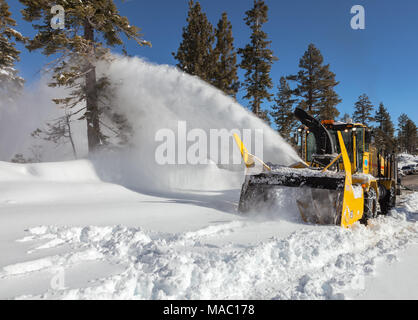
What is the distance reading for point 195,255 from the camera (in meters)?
2.99

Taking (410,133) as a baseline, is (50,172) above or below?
below

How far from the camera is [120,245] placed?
3.30 metres

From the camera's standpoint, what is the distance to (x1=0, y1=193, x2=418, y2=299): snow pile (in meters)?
2.37

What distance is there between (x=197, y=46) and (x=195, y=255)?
1829 centimetres

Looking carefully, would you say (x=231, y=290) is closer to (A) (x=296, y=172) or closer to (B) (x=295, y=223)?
(B) (x=295, y=223)

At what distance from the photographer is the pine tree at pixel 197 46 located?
18.6m

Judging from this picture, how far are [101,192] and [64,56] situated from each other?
6807mm

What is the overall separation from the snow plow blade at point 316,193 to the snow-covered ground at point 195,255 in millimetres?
279

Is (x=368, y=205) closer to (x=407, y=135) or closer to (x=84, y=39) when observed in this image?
(x=84, y=39)

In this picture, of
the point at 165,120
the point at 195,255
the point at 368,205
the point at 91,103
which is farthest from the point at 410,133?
the point at 195,255

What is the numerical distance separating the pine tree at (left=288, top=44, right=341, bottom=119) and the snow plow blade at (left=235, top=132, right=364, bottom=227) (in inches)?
855

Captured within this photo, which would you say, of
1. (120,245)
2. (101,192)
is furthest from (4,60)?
(120,245)

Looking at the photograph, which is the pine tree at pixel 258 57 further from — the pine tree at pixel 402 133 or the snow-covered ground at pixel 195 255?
the pine tree at pixel 402 133

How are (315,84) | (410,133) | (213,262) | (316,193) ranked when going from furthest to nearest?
(410,133)
(315,84)
(316,193)
(213,262)
